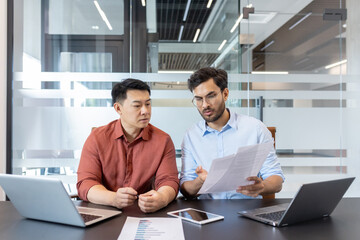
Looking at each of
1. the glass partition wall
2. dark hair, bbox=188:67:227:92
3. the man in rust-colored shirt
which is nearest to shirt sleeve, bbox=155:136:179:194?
the man in rust-colored shirt

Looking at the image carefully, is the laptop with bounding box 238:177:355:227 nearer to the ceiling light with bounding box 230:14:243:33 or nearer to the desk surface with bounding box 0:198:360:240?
the desk surface with bounding box 0:198:360:240

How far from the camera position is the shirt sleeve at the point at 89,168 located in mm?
1479

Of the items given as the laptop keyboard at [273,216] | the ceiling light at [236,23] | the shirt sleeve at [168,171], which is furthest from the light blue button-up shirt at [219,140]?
the ceiling light at [236,23]

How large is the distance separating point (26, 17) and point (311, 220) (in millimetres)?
3158

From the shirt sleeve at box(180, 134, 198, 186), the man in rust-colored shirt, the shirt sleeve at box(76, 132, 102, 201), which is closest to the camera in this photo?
the shirt sleeve at box(76, 132, 102, 201)

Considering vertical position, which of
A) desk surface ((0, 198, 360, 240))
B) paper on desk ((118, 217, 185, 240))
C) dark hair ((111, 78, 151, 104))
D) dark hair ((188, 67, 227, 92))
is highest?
dark hair ((188, 67, 227, 92))

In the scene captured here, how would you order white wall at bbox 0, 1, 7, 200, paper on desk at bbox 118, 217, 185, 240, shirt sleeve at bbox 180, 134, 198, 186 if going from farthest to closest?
white wall at bbox 0, 1, 7, 200 → shirt sleeve at bbox 180, 134, 198, 186 → paper on desk at bbox 118, 217, 185, 240

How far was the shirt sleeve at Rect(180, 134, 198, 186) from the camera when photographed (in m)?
1.72

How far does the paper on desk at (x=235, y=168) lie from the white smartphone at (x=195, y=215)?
0.10 metres

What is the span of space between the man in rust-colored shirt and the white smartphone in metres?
0.27

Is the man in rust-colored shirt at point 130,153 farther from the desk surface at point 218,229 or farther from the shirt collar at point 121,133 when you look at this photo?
the desk surface at point 218,229

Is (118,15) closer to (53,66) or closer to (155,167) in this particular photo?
(53,66)

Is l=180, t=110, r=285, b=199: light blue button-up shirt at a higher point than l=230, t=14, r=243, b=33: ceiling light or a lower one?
lower

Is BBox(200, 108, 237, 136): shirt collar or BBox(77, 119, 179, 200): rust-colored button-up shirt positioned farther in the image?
BBox(200, 108, 237, 136): shirt collar
